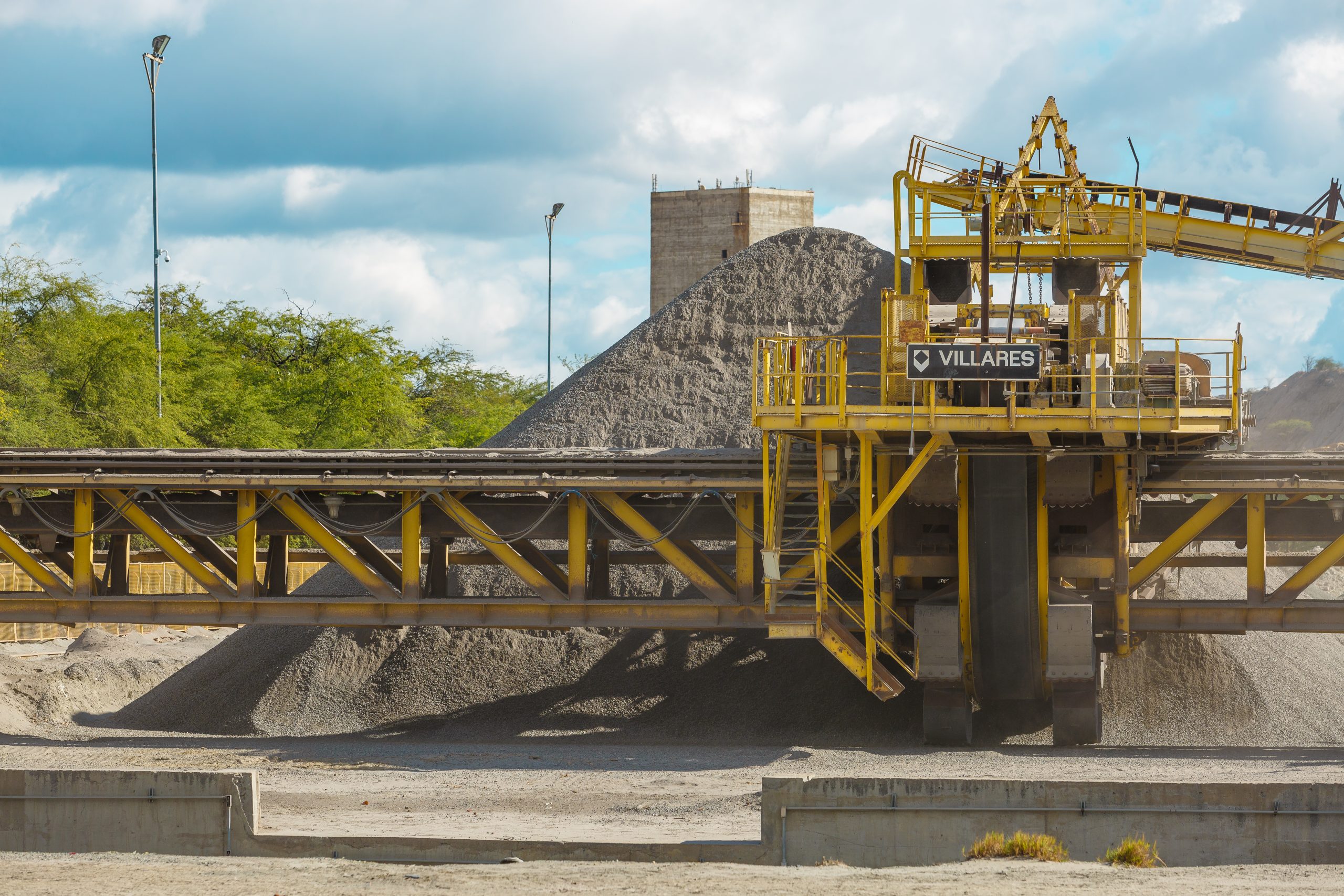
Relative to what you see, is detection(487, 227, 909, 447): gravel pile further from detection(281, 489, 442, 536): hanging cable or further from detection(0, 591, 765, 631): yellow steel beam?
detection(0, 591, 765, 631): yellow steel beam

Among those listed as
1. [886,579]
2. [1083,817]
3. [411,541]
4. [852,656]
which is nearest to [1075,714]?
[886,579]

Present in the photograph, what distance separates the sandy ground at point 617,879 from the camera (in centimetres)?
909

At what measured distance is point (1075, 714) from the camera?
1527cm

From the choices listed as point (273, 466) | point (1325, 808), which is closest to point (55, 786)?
point (273, 466)

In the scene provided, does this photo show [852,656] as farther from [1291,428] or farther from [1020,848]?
[1291,428]

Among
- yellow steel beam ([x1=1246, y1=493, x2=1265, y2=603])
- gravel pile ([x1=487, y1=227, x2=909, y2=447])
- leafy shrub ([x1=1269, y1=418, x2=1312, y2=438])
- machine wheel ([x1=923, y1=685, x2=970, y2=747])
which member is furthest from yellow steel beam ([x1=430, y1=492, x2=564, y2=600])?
leafy shrub ([x1=1269, y1=418, x2=1312, y2=438])

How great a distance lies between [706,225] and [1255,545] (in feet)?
157

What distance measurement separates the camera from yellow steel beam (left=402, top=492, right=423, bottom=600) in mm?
16031

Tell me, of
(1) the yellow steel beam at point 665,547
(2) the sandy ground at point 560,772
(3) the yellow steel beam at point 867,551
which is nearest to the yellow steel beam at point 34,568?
(2) the sandy ground at point 560,772

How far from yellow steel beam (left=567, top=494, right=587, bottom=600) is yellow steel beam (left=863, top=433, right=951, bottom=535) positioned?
3496 millimetres

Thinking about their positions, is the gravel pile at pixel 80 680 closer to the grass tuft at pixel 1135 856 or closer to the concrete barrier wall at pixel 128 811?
the concrete barrier wall at pixel 128 811

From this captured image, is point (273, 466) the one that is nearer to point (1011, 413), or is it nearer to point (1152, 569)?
point (1011, 413)

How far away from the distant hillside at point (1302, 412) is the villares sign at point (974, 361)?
172 ft

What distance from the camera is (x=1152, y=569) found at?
613 inches
